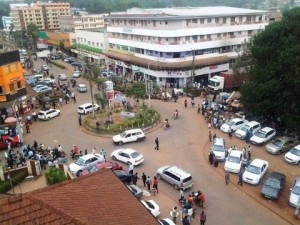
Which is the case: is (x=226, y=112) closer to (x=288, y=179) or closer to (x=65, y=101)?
(x=288, y=179)

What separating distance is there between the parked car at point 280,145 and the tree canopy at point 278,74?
1643 mm

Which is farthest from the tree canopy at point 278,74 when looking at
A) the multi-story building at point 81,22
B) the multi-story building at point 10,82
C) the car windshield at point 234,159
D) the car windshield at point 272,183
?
the multi-story building at point 81,22

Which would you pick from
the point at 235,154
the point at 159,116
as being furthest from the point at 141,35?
the point at 235,154

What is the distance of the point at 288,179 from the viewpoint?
23.9 m

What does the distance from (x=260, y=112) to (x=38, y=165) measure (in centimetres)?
2003

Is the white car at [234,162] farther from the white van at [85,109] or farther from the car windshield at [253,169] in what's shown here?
the white van at [85,109]

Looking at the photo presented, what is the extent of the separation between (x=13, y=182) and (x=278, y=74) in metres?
23.3

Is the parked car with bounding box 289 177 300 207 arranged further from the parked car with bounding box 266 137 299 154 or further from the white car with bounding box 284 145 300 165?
the parked car with bounding box 266 137 299 154

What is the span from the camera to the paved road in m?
20.0

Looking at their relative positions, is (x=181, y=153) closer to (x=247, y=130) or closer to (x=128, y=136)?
(x=128, y=136)

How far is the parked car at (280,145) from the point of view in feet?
90.9

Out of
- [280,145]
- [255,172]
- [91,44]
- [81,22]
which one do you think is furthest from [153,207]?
[81,22]

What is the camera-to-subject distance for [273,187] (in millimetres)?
21406

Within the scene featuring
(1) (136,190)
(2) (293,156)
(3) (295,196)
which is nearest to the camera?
(3) (295,196)
